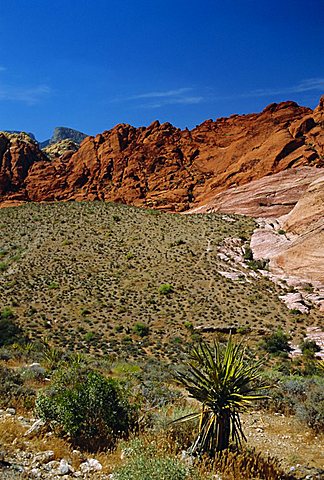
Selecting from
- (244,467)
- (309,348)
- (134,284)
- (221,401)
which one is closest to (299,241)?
(309,348)

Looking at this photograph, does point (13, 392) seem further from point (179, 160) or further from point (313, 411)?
point (179, 160)

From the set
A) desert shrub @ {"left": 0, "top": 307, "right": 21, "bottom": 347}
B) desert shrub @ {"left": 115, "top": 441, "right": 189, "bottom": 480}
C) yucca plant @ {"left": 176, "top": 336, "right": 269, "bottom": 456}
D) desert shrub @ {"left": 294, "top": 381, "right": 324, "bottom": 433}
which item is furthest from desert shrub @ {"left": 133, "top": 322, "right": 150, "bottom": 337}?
desert shrub @ {"left": 115, "top": 441, "right": 189, "bottom": 480}

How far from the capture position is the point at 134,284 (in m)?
28.9

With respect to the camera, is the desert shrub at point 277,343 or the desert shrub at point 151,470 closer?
the desert shrub at point 151,470

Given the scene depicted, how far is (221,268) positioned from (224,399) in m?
24.4

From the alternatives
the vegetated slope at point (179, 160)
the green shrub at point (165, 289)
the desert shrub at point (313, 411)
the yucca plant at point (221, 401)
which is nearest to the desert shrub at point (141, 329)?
the green shrub at point (165, 289)

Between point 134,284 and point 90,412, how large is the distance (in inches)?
849

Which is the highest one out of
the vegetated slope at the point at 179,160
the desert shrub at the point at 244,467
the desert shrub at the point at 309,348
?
the vegetated slope at the point at 179,160

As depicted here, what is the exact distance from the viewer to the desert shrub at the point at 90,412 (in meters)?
6.92

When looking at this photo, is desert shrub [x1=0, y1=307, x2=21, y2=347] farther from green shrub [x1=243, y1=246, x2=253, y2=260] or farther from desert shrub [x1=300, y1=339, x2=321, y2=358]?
green shrub [x1=243, y1=246, x2=253, y2=260]

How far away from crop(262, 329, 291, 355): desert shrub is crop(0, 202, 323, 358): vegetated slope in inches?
47.2

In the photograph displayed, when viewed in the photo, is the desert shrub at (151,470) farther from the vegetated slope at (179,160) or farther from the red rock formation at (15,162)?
the red rock formation at (15,162)

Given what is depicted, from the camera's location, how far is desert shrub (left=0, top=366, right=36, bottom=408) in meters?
8.44

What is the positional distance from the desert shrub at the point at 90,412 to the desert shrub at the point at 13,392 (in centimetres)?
87
